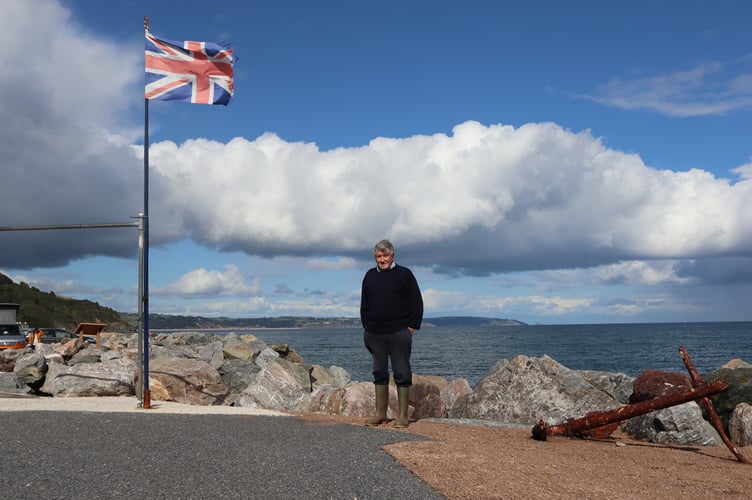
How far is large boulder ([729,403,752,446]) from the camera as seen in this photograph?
373 inches

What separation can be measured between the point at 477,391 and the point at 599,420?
363 cm

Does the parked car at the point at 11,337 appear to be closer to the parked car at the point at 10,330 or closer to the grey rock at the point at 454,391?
the parked car at the point at 10,330

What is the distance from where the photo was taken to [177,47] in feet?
35.9

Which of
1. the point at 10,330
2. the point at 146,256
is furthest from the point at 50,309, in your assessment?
the point at 146,256

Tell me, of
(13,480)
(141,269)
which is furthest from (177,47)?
A: (13,480)

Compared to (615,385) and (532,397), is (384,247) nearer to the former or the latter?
(532,397)

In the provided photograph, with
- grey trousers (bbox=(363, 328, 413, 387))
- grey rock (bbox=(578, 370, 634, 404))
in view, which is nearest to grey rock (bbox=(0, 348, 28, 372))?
grey trousers (bbox=(363, 328, 413, 387))

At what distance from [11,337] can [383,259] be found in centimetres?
2735

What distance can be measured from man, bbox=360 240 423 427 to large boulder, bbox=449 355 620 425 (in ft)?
10.2

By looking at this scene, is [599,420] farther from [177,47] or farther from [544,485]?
[177,47]

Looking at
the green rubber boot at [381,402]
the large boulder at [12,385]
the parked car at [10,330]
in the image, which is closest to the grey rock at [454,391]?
the green rubber boot at [381,402]

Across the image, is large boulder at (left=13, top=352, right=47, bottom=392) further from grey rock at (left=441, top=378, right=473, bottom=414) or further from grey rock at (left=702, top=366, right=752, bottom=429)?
grey rock at (left=702, top=366, right=752, bottom=429)

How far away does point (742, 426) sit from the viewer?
961 cm

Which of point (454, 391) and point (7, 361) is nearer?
point (454, 391)
